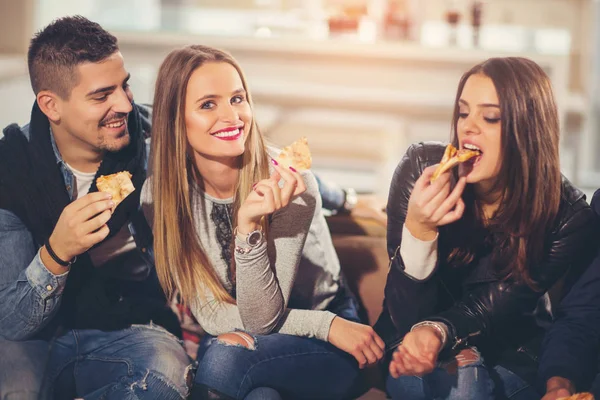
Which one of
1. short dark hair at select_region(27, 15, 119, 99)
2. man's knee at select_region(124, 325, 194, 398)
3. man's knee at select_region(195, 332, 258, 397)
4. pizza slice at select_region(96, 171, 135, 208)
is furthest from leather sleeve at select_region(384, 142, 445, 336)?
short dark hair at select_region(27, 15, 119, 99)

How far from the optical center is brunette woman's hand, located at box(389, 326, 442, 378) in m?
1.55

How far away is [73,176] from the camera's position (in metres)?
1.86

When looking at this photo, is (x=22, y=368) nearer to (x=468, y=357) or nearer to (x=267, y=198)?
(x=267, y=198)

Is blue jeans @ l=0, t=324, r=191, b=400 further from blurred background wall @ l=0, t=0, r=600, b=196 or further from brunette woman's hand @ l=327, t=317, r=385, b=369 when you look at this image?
blurred background wall @ l=0, t=0, r=600, b=196

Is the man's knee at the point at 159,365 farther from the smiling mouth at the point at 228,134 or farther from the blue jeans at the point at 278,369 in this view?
the smiling mouth at the point at 228,134

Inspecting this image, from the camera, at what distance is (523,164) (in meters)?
1.61

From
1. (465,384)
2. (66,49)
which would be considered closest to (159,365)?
(465,384)

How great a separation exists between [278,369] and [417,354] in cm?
31

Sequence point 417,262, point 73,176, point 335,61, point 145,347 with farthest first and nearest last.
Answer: point 335,61
point 73,176
point 145,347
point 417,262

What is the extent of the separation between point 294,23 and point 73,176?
2.62m

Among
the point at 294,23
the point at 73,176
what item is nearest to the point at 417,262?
the point at 73,176

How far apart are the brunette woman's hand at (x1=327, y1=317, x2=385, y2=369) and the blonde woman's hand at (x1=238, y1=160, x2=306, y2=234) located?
30 centimetres

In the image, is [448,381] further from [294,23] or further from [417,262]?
[294,23]

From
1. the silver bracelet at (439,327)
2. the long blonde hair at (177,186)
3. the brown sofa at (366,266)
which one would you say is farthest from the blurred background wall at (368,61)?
the silver bracelet at (439,327)
